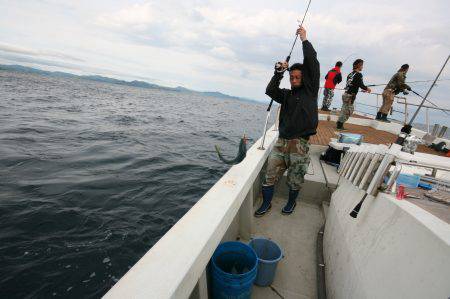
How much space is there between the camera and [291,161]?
11.9ft

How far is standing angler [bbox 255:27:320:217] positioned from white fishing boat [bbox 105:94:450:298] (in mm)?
442

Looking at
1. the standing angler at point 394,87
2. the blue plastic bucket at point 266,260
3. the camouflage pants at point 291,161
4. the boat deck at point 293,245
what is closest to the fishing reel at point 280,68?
the camouflage pants at point 291,161

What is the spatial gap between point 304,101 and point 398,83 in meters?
7.41

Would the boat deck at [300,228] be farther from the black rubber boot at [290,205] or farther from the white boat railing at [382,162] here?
the white boat railing at [382,162]

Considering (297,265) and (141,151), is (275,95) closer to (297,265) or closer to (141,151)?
(297,265)

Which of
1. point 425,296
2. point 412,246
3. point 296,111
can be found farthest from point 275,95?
point 425,296

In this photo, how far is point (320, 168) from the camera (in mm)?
5098

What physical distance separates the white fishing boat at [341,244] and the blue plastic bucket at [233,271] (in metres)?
0.13

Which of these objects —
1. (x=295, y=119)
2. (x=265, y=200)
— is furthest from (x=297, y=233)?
(x=295, y=119)

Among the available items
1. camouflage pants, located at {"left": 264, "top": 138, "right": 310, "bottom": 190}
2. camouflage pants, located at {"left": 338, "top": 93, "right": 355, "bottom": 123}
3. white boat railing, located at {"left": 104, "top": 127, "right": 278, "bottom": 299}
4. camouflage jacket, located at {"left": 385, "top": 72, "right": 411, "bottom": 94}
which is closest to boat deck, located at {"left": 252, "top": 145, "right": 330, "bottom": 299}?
camouflage pants, located at {"left": 264, "top": 138, "right": 310, "bottom": 190}

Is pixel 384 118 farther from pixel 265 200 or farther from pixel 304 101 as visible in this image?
pixel 265 200

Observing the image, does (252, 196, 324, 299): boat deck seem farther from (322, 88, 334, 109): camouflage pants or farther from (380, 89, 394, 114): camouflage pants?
(322, 88, 334, 109): camouflage pants

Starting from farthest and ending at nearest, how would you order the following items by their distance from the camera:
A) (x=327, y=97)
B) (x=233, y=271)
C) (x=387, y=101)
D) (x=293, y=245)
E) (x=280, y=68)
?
(x=327, y=97) → (x=387, y=101) → (x=280, y=68) → (x=293, y=245) → (x=233, y=271)

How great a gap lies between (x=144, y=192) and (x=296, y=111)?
11.7 ft
